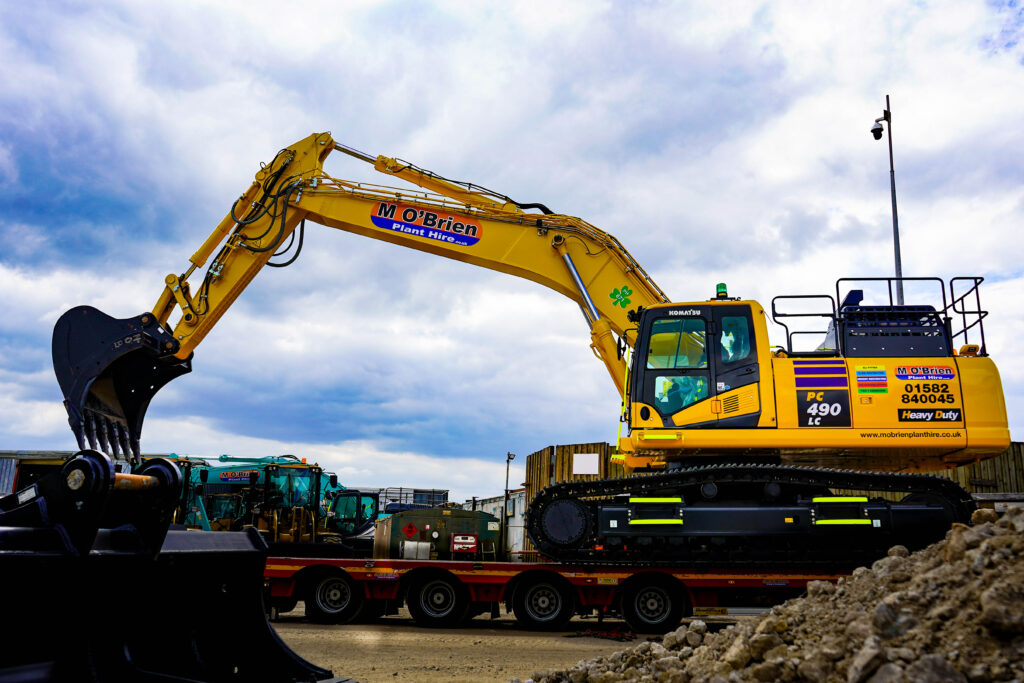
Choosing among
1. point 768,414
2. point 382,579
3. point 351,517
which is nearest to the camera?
point 768,414

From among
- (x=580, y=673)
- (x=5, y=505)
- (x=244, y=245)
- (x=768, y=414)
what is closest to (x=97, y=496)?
(x=5, y=505)

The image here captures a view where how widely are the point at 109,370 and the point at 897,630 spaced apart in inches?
465

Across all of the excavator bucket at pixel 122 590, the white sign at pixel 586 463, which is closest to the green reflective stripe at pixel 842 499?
the excavator bucket at pixel 122 590

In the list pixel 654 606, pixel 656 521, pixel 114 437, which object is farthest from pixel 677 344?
pixel 114 437

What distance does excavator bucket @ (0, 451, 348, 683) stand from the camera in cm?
324

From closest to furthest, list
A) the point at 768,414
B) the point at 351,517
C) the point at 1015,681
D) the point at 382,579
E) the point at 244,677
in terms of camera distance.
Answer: the point at 1015,681
the point at 244,677
the point at 768,414
the point at 382,579
the point at 351,517

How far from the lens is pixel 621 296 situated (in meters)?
11.9

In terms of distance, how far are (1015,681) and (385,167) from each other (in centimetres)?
1192

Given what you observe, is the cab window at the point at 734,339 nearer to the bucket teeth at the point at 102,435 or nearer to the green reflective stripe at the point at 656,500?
the green reflective stripe at the point at 656,500

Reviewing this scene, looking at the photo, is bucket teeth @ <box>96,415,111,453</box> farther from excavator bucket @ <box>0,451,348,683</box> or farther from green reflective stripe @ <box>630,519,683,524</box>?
excavator bucket @ <box>0,451,348,683</box>

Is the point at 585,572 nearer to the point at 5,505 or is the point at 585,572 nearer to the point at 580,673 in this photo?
the point at 580,673

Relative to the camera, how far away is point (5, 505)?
11.8 feet

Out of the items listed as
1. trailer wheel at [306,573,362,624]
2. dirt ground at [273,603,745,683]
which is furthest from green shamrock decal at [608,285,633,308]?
trailer wheel at [306,573,362,624]

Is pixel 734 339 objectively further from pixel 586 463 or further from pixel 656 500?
pixel 586 463
